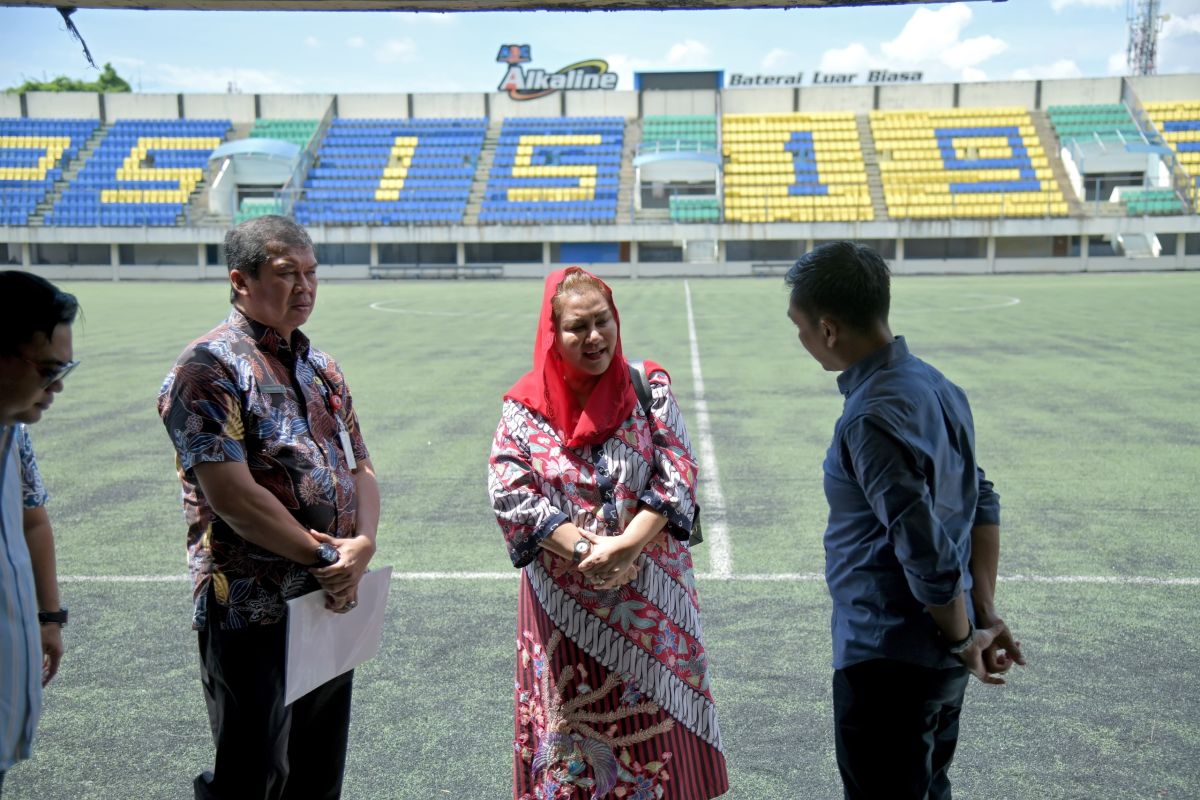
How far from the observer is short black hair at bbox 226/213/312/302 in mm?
2869

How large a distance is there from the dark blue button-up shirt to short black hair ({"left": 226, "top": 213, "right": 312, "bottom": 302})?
1.60m

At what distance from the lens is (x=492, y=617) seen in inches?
202

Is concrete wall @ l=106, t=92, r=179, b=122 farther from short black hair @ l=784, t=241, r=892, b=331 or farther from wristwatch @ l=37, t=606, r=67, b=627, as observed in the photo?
short black hair @ l=784, t=241, r=892, b=331

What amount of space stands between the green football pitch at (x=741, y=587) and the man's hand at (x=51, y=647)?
939mm

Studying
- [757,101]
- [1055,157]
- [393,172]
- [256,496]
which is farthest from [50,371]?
[757,101]

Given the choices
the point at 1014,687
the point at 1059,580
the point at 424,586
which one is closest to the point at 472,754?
the point at 424,586

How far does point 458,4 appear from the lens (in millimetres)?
2787

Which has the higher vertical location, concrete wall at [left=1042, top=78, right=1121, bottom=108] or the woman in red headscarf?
concrete wall at [left=1042, top=78, right=1121, bottom=108]

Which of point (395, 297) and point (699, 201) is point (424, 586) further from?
point (699, 201)

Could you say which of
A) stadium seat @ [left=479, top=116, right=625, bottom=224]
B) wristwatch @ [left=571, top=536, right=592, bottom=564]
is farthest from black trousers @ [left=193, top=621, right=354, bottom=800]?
stadium seat @ [left=479, top=116, right=625, bottom=224]

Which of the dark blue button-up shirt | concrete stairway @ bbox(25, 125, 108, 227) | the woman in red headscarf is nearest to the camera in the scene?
the dark blue button-up shirt

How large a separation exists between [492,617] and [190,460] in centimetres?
269

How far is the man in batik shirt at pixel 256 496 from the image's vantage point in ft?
8.78

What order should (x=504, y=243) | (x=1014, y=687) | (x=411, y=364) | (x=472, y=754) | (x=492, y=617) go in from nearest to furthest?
(x=472, y=754) → (x=1014, y=687) → (x=492, y=617) → (x=411, y=364) → (x=504, y=243)
